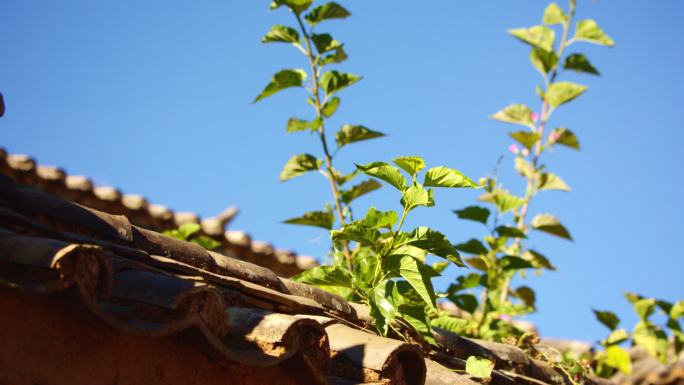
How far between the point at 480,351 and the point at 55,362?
179cm

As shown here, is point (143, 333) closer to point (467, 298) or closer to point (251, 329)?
point (251, 329)

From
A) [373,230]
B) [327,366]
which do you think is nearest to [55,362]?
[327,366]

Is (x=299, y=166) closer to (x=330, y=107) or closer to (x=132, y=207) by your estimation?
(x=330, y=107)

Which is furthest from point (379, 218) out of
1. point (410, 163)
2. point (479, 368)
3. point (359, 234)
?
point (479, 368)

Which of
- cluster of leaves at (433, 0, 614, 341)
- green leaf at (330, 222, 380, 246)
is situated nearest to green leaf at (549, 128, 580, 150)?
cluster of leaves at (433, 0, 614, 341)

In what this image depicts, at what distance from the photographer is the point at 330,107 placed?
3580 mm

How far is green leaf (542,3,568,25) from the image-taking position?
4660 millimetres

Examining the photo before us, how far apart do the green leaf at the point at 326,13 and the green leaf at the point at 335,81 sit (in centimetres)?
26

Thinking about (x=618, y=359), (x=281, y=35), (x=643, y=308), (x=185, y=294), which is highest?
(x=281, y=35)

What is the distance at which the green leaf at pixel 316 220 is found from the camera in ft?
11.2

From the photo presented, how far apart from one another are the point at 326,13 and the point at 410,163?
134 cm

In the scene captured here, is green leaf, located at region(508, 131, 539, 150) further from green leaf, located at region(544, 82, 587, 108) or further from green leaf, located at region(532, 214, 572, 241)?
green leaf, located at region(532, 214, 572, 241)

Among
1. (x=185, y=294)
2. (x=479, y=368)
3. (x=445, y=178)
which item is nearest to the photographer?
(x=185, y=294)

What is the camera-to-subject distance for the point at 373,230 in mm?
2594
